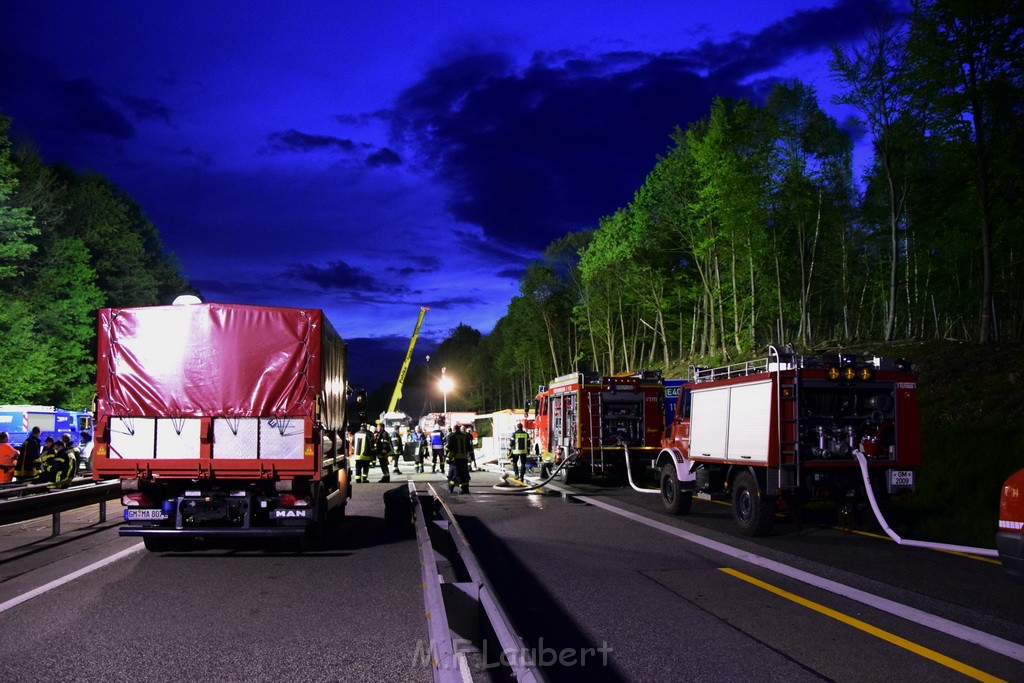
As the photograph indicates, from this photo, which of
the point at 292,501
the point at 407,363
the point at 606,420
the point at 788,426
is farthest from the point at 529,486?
the point at 407,363

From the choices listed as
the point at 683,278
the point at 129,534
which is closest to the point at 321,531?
the point at 129,534

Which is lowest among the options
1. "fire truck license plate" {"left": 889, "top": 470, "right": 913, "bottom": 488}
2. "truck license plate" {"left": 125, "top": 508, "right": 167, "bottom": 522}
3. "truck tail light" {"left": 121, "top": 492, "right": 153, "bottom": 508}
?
"truck license plate" {"left": 125, "top": 508, "right": 167, "bottom": 522}

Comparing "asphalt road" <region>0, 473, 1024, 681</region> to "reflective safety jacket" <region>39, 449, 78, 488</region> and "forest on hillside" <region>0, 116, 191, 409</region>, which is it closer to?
"reflective safety jacket" <region>39, 449, 78, 488</region>

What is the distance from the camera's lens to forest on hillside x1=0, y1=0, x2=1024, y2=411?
85.3 ft

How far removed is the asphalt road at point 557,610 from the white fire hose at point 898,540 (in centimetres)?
16

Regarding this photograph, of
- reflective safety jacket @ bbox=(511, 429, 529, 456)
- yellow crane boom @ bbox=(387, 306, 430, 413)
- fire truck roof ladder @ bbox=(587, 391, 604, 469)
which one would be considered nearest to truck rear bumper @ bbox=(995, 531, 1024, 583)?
fire truck roof ladder @ bbox=(587, 391, 604, 469)

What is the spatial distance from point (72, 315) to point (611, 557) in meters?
46.1

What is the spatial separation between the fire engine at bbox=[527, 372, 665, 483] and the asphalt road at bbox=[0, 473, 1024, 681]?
1045 centimetres

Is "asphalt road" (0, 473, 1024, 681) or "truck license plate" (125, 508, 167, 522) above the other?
"truck license plate" (125, 508, 167, 522)

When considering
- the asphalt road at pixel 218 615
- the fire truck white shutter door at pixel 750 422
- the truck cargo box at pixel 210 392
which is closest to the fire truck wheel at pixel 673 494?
the fire truck white shutter door at pixel 750 422

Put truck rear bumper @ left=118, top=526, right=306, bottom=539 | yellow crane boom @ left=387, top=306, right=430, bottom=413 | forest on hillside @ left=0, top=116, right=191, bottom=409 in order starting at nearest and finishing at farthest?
truck rear bumper @ left=118, top=526, right=306, bottom=539 → forest on hillside @ left=0, top=116, right=191, bottom=409 → yellow crane boom @ left=387, top=306, right=430, bottom=413

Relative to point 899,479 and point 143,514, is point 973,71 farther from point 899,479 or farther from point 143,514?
point 143,514

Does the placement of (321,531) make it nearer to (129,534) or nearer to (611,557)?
(129,534)

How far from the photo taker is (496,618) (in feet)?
17.8
